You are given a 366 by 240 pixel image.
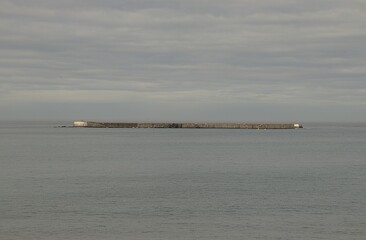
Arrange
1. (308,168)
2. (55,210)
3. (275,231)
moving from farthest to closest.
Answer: (308,168) < (55,210) < (275,231)

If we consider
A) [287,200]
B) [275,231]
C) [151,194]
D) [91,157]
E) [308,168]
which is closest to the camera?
[275,231]

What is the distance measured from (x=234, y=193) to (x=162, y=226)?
49.2 feet

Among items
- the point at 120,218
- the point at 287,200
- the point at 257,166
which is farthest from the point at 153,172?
the point at 120,218

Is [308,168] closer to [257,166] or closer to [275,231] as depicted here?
[257,166]

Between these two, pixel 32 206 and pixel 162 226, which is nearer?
pixel 162 226

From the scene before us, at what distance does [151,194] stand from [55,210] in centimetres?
997

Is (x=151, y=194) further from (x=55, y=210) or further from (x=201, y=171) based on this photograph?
(x=201, y=171)

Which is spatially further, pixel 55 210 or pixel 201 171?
pixel 201 171

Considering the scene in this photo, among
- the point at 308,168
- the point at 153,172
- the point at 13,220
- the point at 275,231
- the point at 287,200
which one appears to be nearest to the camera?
the point at 275,231

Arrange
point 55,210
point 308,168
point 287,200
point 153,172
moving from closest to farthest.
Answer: point 55,210 → point 287,200 → point 153,172 → point 308,168

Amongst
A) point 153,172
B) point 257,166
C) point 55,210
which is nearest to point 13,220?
point 55,210

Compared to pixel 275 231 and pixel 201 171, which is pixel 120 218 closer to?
pixel 275 231

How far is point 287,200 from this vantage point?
46.6 metres

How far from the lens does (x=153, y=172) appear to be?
6912 centimetres
